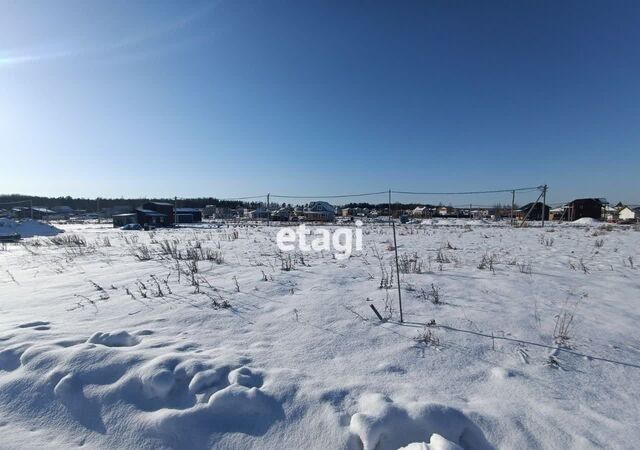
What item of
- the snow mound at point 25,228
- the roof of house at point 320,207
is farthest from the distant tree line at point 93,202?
the snow mound at point 25,228

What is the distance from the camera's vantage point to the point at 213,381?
78.0 inches

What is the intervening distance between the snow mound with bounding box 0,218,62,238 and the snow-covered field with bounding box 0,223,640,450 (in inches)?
635

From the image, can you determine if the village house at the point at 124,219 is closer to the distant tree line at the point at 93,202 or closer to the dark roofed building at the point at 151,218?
the dark roofed building at the point at 151,218

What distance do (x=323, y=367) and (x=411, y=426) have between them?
0.77 m

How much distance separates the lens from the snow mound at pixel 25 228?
15.4 metres

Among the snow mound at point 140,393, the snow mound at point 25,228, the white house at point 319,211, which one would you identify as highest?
the white house at point 319,211

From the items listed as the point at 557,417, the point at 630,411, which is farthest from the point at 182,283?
the point at 630,411

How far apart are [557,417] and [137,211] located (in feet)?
129

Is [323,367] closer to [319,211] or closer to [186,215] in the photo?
[186,215]

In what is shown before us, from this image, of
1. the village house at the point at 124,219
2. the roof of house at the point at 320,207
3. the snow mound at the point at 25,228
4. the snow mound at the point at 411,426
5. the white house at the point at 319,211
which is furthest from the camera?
the roof of house at the point at 320,207

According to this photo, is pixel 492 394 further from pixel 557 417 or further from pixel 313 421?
pixel 313 421

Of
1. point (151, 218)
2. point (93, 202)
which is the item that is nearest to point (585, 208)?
point (151, 218)

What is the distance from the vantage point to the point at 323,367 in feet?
7.25

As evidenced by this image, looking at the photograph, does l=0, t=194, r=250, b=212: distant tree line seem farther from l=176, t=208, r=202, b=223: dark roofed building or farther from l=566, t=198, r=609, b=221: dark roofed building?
l=566, t=198, r=609, b=221: dark roofed building
